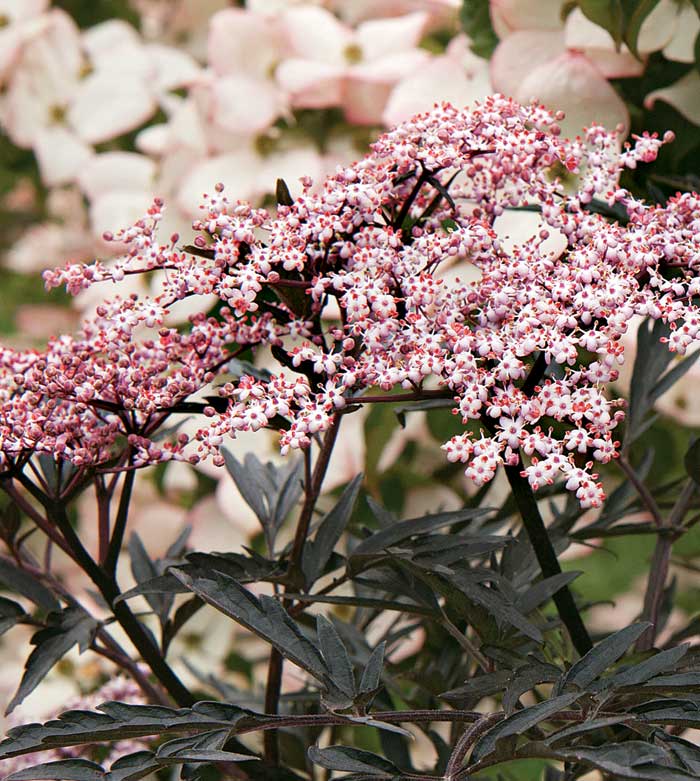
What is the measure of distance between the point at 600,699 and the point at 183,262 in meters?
0.18

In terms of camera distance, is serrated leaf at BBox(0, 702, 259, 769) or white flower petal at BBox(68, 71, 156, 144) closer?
serrated leaf at BBox(0, 702, 259, 769)

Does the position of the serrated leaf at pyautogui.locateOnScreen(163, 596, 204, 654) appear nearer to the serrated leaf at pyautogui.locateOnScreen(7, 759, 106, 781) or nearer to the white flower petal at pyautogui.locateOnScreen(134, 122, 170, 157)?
the serrated leaf at pyautogui.locateOnScreen(7, 759, 106, 781)

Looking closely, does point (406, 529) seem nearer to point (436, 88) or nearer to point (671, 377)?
point (671, 377)

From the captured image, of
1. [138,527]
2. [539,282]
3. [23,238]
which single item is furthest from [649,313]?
[23,238]

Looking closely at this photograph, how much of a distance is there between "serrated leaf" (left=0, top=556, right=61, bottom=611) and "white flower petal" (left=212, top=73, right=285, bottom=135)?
36 centimetres

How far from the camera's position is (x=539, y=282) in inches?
13.1

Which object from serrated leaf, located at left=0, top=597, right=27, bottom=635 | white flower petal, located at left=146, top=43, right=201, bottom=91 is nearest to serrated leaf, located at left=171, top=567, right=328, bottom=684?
serrated leaf, located at left=0, top=597, right=27, bottom=635

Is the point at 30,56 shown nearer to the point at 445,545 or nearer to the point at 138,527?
the point at 138,527

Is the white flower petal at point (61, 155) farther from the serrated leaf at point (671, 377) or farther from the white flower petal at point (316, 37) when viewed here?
the serrated leaf at point (671, 377)

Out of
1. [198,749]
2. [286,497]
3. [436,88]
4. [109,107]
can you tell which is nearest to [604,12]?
[436,88]

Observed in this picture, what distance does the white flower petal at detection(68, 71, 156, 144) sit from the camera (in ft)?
2.87

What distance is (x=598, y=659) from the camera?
32 cm

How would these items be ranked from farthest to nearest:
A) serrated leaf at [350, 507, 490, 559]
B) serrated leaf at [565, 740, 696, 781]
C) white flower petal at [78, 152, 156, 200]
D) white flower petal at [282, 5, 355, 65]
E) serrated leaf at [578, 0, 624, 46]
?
white flower petal at [78, 152, 156, 200]
white flower petal at [282, 5, 355, 65]
serrated leaf at [578, 0, 624, 46]
serrated leaf at [350, 507, 490, 559]
serrated leaf at [565, 740, 696, 781]

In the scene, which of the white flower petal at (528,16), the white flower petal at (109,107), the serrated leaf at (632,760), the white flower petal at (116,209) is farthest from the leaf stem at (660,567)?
the white flower petal at (109,107)
